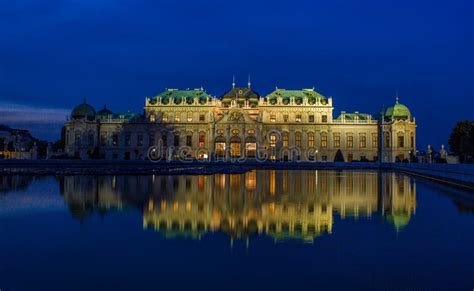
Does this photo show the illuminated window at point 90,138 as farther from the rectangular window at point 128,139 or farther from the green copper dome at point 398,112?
the green copper dome at point 398,112

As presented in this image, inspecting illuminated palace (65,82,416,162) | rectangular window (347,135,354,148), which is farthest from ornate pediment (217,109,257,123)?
rectangular window (347,135,354,148)

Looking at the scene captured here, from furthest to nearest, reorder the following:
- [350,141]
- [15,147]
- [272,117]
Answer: [15,147] < [350,141] < [272,117]

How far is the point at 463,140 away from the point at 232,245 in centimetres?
6174

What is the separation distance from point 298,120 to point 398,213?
262ft

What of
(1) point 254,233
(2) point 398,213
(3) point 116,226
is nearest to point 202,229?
(1) point 254,233

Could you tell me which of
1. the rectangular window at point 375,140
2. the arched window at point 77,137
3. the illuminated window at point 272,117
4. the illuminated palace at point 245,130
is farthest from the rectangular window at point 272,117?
the arched window at point 77,137

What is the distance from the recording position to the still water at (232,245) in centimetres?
923

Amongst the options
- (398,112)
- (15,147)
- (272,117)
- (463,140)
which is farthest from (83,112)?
(463,140)

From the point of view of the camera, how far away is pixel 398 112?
98.1m

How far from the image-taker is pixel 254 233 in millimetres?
13742

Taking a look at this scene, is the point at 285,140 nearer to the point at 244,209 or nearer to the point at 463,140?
the point at 463,140

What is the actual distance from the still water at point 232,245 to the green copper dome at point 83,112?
267 ft

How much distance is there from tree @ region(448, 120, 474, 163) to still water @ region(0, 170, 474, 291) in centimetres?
4874

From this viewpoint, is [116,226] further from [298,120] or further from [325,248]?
[298,120]
